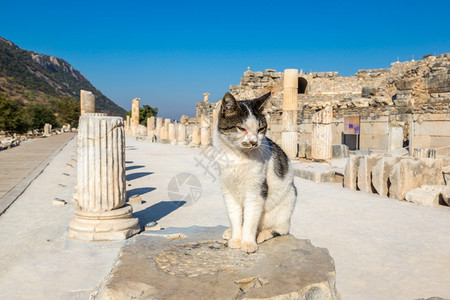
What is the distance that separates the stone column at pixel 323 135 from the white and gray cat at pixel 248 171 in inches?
396

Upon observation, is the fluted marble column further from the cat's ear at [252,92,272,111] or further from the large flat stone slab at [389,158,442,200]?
the cat's ear at [252,92,272,111]

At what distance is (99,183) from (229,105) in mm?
3077

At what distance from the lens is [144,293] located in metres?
1.98

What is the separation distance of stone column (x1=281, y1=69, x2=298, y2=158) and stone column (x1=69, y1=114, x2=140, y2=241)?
373 inches

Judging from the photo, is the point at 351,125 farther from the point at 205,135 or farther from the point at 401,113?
the point at 205,135

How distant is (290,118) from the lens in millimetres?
13930

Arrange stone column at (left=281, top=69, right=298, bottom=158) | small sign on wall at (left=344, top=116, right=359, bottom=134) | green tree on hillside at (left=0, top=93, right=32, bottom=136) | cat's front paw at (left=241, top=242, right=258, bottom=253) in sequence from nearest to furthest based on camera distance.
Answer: cat's front paw at (left=241, top=242, right=258, bottom=253)
stone column at (left=281, top=69, right=298, bottom=158)
small sign on wall at (left=344, top=116, right=359, bottom=134)
green tree on hillside at (left=0, top=93, right=32, bottom=136)

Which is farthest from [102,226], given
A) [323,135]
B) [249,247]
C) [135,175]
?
[323,135]

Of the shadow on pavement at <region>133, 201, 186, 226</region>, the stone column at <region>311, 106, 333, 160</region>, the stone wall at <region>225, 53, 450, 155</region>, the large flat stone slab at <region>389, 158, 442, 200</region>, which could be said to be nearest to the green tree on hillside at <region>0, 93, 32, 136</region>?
the stone wall at <region>225, 53, 450, 155</region>

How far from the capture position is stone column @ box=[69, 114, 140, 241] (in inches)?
188

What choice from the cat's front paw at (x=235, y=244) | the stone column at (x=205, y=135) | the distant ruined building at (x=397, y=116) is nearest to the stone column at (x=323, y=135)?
the distant ruined building at (x=397, y=116)

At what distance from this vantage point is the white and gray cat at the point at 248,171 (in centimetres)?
247

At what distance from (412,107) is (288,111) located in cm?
551

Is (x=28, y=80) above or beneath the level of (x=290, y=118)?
above
